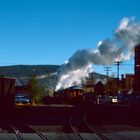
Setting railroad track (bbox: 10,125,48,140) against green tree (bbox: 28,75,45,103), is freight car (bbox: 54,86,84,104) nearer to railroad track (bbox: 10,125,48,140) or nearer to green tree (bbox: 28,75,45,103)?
green tree (bbox: 28,75,45,103)

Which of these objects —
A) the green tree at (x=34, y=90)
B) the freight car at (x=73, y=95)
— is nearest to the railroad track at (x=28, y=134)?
the green tree at (x=34, y=90)

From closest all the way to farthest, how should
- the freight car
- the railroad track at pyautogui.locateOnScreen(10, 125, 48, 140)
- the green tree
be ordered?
the railroad track at pyautogui.locateOnScreen(10, 125, 48, 140)
the green tree
the freight car

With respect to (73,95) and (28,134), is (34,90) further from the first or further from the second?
(28,134)

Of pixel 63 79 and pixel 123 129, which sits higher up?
pixel 63 79

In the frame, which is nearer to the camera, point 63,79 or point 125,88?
point 63,79

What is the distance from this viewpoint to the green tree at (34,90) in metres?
73.6

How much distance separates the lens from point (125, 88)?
453 feet

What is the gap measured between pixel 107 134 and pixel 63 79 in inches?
2953

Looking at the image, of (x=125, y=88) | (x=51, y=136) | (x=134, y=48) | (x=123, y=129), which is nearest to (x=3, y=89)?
(x=123, y=129)

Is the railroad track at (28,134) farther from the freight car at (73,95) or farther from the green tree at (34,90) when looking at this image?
the freight car at (73,95)

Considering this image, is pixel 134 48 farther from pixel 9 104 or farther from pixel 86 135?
pixel 86 135

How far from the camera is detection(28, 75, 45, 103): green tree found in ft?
242

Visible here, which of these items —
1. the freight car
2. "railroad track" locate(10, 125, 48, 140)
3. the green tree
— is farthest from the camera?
the freight car

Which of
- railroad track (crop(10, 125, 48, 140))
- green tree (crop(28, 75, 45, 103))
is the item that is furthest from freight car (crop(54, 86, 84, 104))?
railroad track (crop(10, 125, 48, 140))
